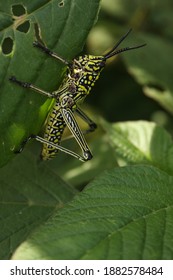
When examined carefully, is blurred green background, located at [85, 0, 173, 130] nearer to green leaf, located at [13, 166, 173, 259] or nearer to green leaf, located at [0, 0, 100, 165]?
green leaf, located at [0, 0, 100, 165]

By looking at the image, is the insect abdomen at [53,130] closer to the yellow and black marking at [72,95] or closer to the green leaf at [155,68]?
the yellow and black marking at [72,95]

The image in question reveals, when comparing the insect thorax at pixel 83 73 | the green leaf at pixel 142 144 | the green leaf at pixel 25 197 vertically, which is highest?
the insect thorax at pixel 83 73

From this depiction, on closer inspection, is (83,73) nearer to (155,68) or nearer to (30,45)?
(30,45)

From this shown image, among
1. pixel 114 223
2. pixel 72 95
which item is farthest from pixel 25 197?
pixel 114 223

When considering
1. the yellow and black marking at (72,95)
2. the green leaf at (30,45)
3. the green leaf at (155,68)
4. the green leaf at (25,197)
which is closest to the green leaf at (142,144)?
the yellow and black marking at (72,95)

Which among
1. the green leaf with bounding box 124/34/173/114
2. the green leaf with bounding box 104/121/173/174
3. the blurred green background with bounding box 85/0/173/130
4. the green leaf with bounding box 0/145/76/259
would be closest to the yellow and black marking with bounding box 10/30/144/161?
the green leaf with bounding box 0/145/76/259

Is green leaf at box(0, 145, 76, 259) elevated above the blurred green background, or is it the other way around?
the blurred green background
